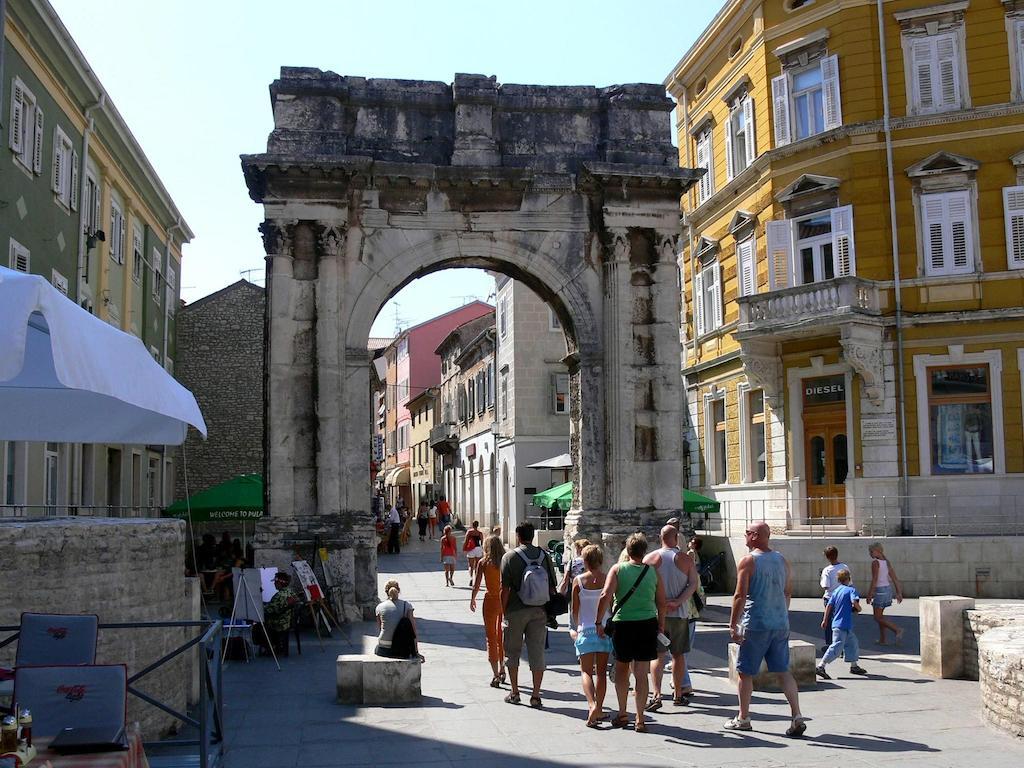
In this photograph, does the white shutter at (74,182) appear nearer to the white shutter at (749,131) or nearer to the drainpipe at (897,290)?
the white shutter at (749,131)

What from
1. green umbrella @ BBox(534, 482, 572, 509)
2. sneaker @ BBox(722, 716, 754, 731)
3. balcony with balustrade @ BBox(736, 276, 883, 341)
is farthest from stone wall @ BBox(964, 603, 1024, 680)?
green umbrella @ BBox(534, 482, 572, 509)

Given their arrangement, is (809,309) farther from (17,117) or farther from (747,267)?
(17,117)

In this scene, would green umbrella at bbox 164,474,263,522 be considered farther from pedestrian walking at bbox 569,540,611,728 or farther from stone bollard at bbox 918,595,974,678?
stone bollard at bbox 918,595,974,678

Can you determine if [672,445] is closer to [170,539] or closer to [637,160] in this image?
[637,160]

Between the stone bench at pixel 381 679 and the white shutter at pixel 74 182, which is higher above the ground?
the white shutter at pixel 74 182

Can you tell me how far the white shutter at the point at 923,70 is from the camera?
22.9 meters

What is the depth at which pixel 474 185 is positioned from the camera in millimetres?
18297

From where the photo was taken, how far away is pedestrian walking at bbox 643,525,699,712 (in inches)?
417

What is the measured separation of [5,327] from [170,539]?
380cm

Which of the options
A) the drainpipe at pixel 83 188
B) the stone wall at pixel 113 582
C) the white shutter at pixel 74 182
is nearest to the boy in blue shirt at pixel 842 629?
the stone wall at pixel 113 582

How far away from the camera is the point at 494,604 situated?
1177 cm

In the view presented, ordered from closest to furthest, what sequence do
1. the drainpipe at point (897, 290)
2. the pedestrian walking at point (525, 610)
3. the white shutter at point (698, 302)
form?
the pedestrian walking at point (525, 610)
the drainpipe at point (897, 290)
the white shutter at point (698, 302)

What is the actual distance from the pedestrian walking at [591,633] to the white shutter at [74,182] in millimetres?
17951

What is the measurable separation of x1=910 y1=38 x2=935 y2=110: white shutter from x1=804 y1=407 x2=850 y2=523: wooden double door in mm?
6794
